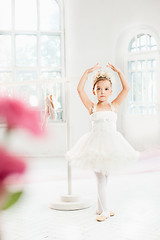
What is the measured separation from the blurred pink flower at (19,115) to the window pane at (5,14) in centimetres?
624

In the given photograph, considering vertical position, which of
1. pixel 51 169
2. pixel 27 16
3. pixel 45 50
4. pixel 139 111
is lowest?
pixel 51 169

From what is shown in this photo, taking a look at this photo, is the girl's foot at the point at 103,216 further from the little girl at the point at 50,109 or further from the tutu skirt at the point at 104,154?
the little girl at the point at 50,109

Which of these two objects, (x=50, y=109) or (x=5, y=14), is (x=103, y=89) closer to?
(x=50, y=109)

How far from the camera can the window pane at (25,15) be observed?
6137 mm

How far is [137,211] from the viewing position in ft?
8.77

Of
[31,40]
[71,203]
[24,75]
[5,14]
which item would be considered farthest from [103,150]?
[5,14]

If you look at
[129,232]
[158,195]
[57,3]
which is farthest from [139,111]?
[129,232]

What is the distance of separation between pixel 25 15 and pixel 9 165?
6.32 metres

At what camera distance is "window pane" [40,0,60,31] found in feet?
20.2

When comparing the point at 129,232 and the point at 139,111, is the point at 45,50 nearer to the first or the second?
the point at 139,111

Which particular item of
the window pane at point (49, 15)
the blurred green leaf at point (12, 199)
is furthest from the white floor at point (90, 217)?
the window pane at point (49, 15)

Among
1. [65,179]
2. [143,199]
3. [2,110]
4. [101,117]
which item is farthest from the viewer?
[65,179]

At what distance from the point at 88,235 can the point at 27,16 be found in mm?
4729

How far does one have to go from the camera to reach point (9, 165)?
140 mm
